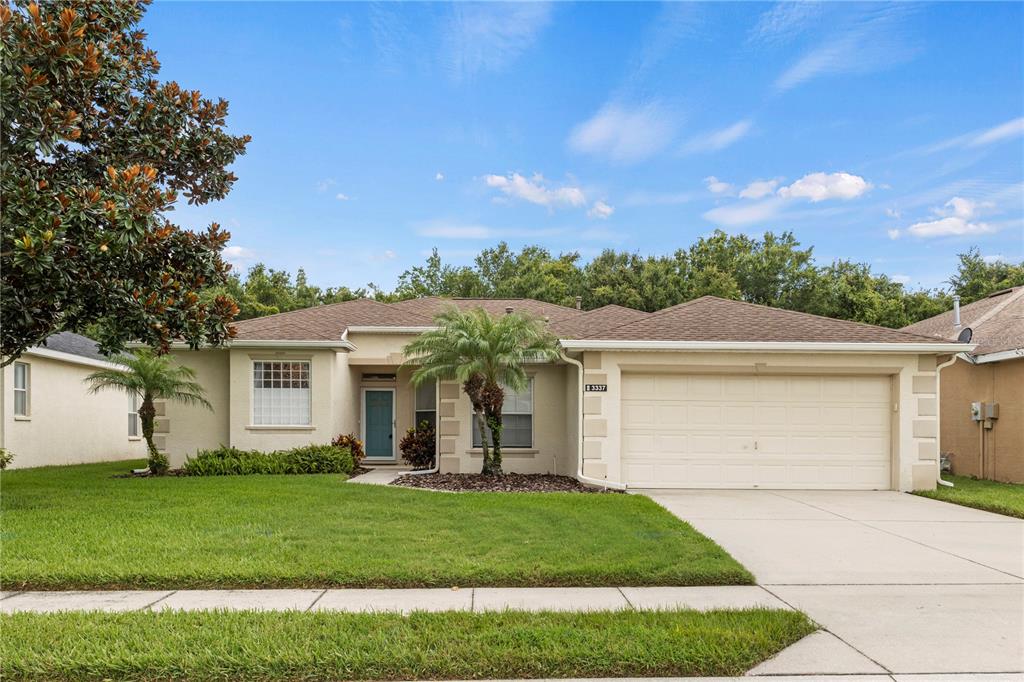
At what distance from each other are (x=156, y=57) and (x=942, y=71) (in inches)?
618

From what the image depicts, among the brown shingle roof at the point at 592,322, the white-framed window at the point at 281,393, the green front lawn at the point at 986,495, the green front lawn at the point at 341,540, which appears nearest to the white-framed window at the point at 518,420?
the brown shingle roof at the point at 592,322

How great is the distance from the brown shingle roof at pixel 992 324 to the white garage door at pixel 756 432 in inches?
124

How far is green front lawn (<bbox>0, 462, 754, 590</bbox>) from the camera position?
237 inches

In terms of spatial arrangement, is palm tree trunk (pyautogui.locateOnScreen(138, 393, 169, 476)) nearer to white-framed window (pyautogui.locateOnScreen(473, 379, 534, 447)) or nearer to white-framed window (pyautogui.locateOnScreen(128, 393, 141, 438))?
white-framed window (pyautogui.locateOnScreen(473, 379, 534, 447))

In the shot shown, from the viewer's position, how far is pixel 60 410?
1773 centimetres

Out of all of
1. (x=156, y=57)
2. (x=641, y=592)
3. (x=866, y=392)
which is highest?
(x=156, y=57)

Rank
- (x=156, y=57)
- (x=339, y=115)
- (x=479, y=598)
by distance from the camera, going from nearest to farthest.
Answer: (x=479, y=598)
(x=156, y=57)
(x=339, y=115)

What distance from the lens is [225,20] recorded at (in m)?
13.0

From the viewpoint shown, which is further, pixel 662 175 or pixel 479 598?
pixel 662 175

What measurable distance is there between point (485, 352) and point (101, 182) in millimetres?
6676

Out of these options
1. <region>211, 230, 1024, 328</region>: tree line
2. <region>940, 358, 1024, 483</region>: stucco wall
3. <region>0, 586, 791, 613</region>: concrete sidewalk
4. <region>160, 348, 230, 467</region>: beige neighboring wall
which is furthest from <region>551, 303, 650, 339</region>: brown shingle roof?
→ <region>211, 230, 1024, 328</region>: tree line

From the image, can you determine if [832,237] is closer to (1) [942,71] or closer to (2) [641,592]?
(1) [942,71]

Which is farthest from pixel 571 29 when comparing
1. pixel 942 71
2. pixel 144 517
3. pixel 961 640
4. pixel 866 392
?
pixel 961 640

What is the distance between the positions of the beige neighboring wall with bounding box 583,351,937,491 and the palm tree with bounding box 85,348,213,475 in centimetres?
876
